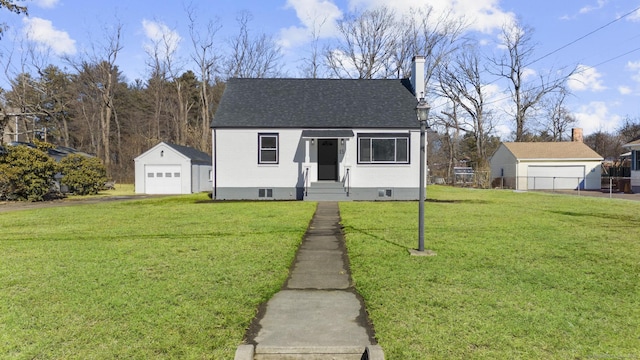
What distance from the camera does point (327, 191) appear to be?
62.2ft

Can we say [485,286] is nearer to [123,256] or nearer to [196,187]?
[123,256]

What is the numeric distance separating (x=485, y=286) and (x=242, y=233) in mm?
5980

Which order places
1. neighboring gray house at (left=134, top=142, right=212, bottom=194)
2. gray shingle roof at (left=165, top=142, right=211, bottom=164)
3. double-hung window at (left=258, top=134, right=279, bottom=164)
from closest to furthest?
double-hung window at (left=258, top=134, right=279, bottom=164), neighboring gray house at (left=134, top=142, right=212, bottom=194), gray shingle roof at (left=165, top=142, right=211, bottom=164)

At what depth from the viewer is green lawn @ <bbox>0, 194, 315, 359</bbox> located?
3.56 metres

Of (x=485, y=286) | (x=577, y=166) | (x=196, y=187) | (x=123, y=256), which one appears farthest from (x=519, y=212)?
(x=577, y=166)

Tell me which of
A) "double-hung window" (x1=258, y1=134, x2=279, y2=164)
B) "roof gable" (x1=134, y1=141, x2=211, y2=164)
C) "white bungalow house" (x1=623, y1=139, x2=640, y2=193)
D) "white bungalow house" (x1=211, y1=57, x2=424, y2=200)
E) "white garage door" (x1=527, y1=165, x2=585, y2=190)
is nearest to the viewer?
"white bungalow house" (x1=211, y1=57, x2=424, y2=200)

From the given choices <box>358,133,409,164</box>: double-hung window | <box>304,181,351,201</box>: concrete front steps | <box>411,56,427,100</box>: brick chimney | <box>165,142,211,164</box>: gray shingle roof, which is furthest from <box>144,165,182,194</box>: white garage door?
<box>411,56,427,100</box>: brick chimney

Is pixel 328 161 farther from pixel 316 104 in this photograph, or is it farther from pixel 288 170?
pixel 316 104

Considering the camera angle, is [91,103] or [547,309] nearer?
[547,309]

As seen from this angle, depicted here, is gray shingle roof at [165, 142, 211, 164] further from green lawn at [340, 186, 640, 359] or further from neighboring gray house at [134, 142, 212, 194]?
green lawn at [340, 186, 640, 359]

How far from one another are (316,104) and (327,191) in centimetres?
523

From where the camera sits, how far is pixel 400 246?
7.91 meters

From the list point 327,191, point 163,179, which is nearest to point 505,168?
point 327,191

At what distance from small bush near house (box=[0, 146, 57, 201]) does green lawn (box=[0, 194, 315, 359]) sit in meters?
12.2
